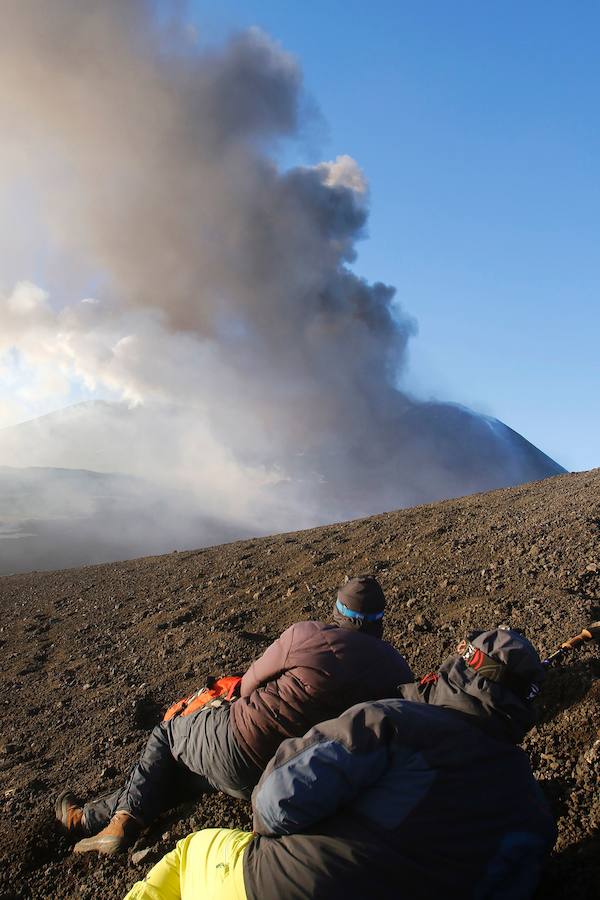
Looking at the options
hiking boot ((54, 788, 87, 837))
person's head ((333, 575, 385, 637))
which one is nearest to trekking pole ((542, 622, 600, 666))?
person's head ((333, 575, 385, 637))

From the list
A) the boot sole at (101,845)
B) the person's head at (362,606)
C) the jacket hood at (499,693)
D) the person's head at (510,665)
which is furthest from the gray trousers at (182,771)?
the person's head at (510,665)

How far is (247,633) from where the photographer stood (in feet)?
21.7

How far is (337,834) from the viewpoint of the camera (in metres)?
1.84

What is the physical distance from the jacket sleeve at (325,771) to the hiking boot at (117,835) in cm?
160

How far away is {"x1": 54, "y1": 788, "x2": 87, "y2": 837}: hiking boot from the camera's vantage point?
3.40 m

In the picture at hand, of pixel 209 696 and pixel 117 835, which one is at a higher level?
pixel 209 696

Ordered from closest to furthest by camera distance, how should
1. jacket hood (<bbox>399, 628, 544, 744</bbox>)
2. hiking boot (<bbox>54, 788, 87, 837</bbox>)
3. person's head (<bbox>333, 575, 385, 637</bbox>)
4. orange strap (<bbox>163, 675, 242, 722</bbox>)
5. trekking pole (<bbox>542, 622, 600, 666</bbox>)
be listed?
jacket hood (<bbox>399, 628, 544, 744</bbox>) → person's head (<bbox>333, 575, 385, 637</bbox>) → orange strap (<bbox>163, 675, 242, 722</bbox>) → hiking boot (<bbox>54, 788, 87, 837</bbox>) → trekking pole (<bbox>542, 622, 600, 666</bbox>)

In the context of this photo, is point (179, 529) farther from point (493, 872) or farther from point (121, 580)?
point (493, 872)

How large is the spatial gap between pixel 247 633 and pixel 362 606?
3838 millimetres

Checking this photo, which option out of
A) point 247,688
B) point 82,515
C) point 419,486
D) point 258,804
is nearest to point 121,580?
point 247,688

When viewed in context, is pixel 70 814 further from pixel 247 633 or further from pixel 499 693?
pixel 247 633

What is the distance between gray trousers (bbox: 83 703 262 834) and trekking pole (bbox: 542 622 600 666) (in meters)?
2.12

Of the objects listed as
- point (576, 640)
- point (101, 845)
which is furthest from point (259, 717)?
point (576, 640)

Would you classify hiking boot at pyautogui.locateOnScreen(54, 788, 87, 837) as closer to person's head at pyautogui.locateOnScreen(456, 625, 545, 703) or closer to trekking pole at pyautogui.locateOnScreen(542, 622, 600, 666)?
person's head at pyautogui.locateOnScreen(456, 625, 545, 703)
